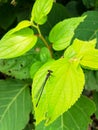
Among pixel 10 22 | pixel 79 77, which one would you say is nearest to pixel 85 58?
pixel 79 77

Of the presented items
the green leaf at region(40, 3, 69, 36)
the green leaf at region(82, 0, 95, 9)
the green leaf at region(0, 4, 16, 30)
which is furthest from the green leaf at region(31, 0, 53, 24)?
the green leaf at region(0, 4, 16, 30)

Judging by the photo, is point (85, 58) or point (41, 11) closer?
point (85, 58)

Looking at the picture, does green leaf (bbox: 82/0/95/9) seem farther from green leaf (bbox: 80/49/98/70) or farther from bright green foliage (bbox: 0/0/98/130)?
green leaf (bbox: 80/49/98/70)

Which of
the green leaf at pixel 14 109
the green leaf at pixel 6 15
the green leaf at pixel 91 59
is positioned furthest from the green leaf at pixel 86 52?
the green leaf at pixel 6 15

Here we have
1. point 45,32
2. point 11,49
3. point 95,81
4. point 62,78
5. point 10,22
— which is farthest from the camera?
point 10,22

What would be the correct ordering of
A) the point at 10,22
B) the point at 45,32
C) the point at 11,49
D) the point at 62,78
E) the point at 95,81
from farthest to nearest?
the point at 10,22, the point at 45,32, the point at 95,81, the point at 11,49, the point at 62,78

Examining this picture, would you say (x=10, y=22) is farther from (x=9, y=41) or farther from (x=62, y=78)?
(x=62, y=78)
